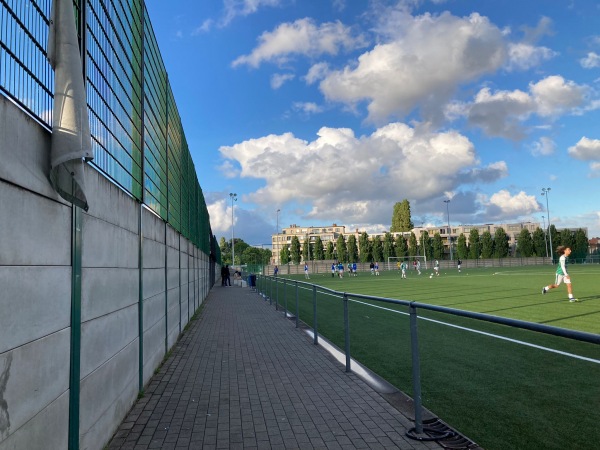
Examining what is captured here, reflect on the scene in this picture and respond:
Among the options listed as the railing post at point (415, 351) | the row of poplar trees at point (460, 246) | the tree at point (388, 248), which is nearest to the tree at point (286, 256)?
the row of poplar trees at point (460, 246)

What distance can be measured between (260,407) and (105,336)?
196 centimetres

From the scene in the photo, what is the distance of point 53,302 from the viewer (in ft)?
9.55

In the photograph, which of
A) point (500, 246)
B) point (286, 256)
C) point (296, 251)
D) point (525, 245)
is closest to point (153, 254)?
point (500, 246)

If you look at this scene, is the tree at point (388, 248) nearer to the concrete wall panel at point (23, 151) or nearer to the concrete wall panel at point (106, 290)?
the concrete wall panel at point (106, 290)

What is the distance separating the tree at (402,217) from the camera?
447 feet

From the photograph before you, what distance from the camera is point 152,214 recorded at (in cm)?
695

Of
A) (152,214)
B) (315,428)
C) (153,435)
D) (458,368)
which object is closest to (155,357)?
(152,214)

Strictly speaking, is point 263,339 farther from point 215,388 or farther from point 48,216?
point 48,216

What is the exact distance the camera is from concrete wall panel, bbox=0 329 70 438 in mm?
2344

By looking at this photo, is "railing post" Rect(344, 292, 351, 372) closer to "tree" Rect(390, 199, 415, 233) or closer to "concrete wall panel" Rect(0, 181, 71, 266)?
"concrete wall panel" Rect(0, 181, 71, 266)

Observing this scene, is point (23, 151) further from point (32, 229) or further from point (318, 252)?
point (318, 252)

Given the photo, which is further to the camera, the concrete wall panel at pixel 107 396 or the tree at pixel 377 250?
the tree at pixel 377 250

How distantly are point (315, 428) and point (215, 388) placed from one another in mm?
1989

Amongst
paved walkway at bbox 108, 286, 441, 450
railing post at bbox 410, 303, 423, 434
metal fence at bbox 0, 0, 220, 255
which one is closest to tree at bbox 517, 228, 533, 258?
paved walkway at bbox 108, 286, 441, 450
